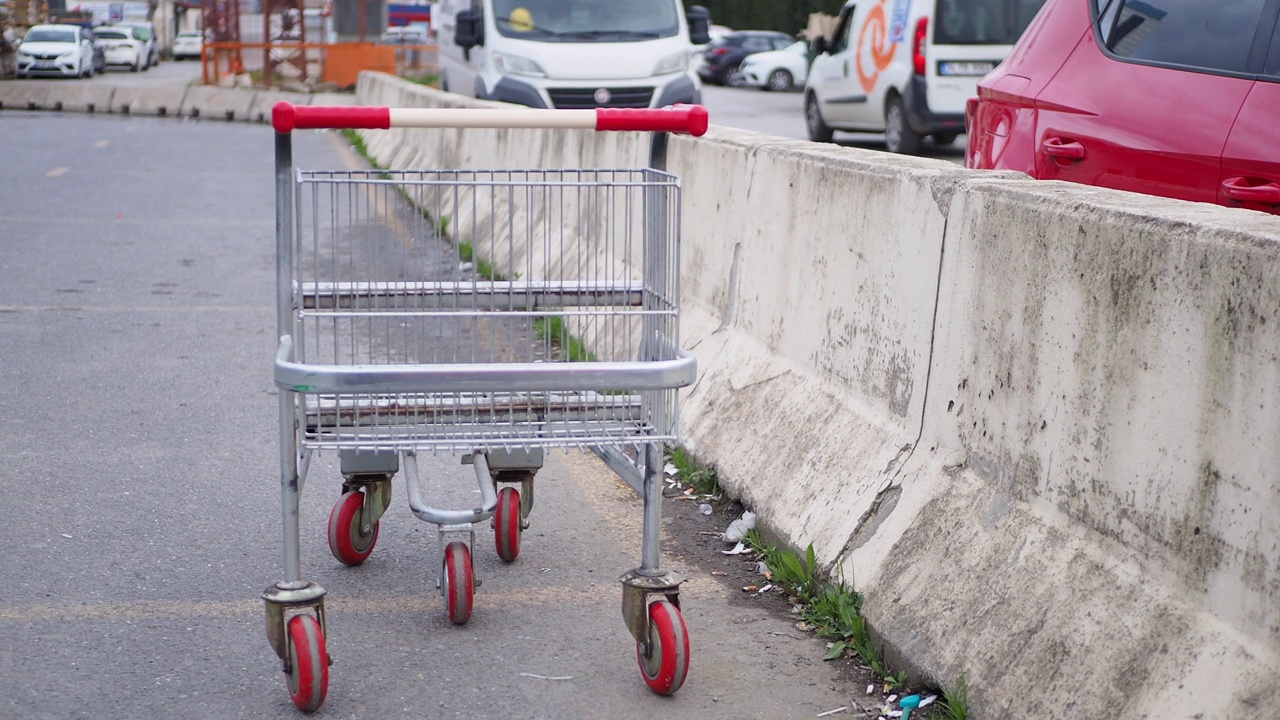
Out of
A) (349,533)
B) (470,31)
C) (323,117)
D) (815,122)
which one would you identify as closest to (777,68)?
(815,122)

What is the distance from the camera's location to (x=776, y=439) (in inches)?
191

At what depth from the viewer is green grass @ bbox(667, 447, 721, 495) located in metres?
5.25

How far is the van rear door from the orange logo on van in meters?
0.69

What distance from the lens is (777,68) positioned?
40.2 meters

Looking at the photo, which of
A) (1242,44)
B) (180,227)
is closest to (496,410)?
(1242,44)

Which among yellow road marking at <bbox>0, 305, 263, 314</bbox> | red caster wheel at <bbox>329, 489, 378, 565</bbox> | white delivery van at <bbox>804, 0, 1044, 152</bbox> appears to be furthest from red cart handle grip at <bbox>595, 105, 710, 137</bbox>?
white delivery van at <bbox>804, 0, 1044, 152</bbox>

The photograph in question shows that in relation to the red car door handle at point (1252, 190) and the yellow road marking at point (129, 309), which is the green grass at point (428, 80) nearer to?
the yellow road marking at point (129, 309)

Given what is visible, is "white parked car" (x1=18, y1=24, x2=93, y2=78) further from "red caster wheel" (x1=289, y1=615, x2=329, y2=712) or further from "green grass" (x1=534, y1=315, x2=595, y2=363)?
"red caster wheel" (x1=289, y1=615, x2=329, y2=712)

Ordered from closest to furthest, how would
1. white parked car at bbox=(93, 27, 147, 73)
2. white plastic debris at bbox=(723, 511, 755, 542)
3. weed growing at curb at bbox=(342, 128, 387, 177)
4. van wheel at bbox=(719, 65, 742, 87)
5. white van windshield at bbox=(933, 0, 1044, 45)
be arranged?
1. white plastic debris at bbox=(723, 511, 755, 542)
2. white van windshield at bbox=(933, 0, 1044, 45)
3. weed growing at curb at bbox=(342, 128, 387, 177)
4. van wheel at bbox=(719, 65, 742, 87)
5. white parked car at bbox=(93, 27, 147, 73)

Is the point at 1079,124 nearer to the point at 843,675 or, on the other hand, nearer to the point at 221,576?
the point at 843,675

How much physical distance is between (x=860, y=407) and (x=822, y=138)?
570 inches

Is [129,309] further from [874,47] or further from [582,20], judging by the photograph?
[874,47]

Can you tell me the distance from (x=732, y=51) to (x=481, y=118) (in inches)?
1618

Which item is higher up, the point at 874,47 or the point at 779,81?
the point at 874,47
